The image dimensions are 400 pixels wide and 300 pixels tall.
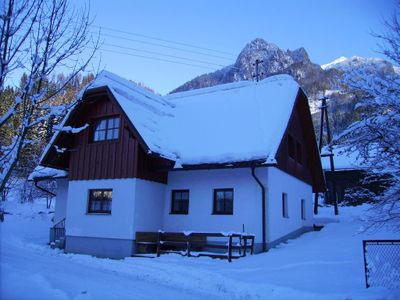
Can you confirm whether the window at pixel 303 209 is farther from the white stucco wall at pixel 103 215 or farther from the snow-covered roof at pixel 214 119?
the white stucco wall at pixel 103 215

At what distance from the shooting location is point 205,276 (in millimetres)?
10438

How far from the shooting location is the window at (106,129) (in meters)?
16.7

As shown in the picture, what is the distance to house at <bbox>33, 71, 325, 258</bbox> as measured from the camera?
49.8ft

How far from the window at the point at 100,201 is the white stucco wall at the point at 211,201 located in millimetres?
2398

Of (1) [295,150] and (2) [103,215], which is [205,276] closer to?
(2) [103,215]

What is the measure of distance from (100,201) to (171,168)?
134 inches

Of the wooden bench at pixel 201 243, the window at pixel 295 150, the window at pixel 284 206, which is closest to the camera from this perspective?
the wooden bench at pixel 201 243

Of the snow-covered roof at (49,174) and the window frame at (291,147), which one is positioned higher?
the window frame at (291,147)

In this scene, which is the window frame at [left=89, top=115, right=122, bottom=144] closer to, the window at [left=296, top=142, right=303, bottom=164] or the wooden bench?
the wooden bench

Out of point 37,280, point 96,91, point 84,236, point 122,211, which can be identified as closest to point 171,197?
point 122,211

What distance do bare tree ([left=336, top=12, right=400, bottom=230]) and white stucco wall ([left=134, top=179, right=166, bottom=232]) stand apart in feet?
30.7

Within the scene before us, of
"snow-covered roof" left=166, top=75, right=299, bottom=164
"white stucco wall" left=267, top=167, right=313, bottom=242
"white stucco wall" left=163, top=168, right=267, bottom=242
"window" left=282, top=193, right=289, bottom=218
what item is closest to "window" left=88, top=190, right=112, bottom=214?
"white stucco wall" left=163, top=168, right=267, bottom=242

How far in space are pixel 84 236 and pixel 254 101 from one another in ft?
31.8

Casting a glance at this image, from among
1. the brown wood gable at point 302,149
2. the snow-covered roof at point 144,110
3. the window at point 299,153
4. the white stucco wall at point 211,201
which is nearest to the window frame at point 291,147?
the brown wood gable at point 302,149
